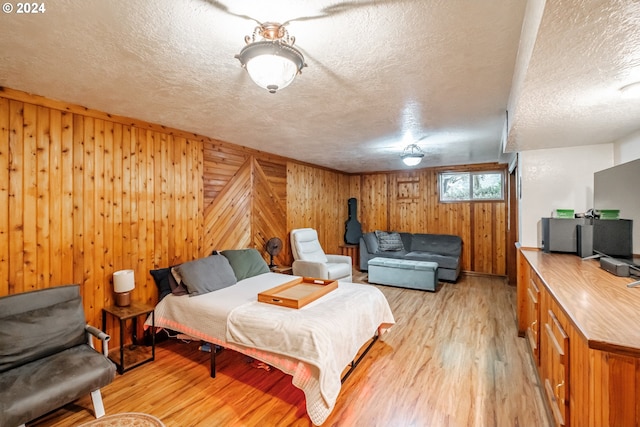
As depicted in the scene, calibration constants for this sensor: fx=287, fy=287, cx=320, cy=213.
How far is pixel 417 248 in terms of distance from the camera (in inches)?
255

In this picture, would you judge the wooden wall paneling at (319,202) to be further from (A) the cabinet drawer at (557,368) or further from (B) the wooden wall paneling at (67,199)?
(A) the cabinet drawer at (557,368)

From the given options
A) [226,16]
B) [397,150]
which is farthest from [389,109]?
[397,150]

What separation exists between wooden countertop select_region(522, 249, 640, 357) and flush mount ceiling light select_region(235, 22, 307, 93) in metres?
1.77

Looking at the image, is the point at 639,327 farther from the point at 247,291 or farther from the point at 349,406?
the point at 247,291

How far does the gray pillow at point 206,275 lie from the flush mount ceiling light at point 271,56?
87.1 inches

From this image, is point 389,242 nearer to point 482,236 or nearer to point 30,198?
point 482,236

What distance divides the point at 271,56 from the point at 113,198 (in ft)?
7.92

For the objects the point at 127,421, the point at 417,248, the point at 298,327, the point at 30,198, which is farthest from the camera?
the point at 417,248

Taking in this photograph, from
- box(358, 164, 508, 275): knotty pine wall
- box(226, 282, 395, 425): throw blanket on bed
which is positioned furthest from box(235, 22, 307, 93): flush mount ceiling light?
box(358, 164, 508, 275): knotty pine wall

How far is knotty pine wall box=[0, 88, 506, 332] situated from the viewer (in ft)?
7.61

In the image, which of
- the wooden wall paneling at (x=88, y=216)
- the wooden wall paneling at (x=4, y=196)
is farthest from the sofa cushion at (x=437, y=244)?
the wooden wall paneling at (x=4, y=196)

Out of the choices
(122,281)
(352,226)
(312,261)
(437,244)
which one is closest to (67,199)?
(122,281)

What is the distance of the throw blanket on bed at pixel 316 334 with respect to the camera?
1922 millimetres

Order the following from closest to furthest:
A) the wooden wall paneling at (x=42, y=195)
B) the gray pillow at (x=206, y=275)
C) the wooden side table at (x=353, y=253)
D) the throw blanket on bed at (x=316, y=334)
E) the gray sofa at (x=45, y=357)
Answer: the gray sofa at (x=45, y=357)
the throw blanket on bed at (x=316, y=334)
the wooden wall paneling at (x=42, y=195)
the gray pillow at (x=206, y=275)
the wooden side table at (x=353, y=253)
